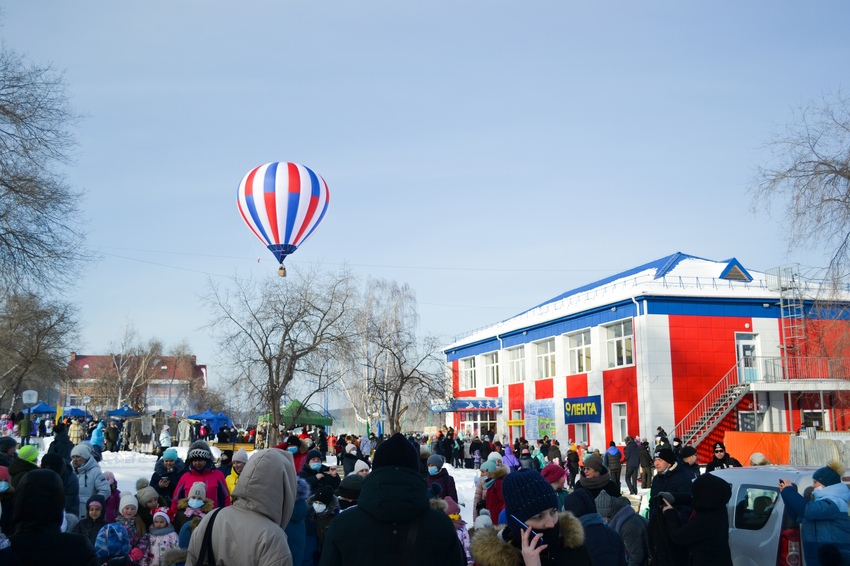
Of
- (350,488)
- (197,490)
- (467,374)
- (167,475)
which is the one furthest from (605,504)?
(467,374)

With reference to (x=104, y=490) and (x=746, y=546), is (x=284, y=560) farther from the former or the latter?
(x=104, y=490)

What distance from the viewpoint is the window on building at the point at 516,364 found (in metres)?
49.5

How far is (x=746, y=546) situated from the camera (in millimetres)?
8031

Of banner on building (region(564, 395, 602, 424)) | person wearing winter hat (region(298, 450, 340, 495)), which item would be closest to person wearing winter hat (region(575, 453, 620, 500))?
person wearing winter hat (region(298, 450, 340, 495))

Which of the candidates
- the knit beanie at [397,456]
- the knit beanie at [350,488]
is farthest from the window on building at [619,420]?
the knit beanie at [397,456]

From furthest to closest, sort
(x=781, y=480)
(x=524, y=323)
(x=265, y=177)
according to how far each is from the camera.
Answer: (x=524, y=323) < (x=265, y=177) < (x=781, y=480)

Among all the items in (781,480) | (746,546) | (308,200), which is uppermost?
(308,200)

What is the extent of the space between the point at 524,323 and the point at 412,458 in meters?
45.1

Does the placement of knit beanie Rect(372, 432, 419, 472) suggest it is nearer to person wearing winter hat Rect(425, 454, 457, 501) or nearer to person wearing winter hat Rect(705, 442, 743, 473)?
person wearing winter hat Rect(425, 454, 457, 501)

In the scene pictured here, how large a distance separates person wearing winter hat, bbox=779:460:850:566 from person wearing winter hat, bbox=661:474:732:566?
3.02ft

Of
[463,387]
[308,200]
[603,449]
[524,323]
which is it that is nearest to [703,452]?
[603,449]

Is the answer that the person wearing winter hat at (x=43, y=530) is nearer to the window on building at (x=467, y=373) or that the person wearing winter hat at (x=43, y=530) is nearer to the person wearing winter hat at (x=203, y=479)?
the person wearing winter hat at (x=203, y=479)

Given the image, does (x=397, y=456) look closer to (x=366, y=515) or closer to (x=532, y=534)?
(x=366, y=515)

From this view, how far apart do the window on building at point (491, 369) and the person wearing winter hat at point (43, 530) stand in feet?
163
